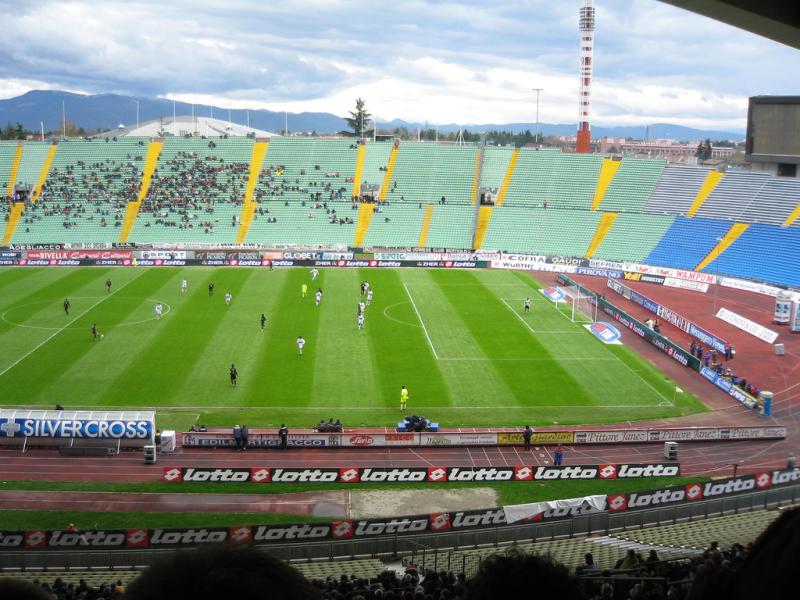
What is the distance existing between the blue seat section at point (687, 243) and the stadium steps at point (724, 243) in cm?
39

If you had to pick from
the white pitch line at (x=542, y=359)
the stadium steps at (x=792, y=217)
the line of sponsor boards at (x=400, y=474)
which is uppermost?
the stadium steps at (x=792, y=217)

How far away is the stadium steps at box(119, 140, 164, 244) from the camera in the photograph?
7909 centimetres

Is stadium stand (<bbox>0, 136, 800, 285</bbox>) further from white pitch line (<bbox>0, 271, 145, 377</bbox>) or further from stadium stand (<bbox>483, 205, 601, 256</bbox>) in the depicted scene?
white pitch line (<bbox>0, 271, 145, 377</bbox>)

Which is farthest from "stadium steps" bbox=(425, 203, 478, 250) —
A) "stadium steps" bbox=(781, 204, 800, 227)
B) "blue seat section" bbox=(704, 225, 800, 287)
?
"stadium steps" bbox=(781, 204, 800, 227)

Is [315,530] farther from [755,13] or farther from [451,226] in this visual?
[451,226]

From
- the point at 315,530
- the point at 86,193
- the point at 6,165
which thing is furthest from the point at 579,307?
the point at 6,165

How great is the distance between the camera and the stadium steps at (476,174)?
86438 mm

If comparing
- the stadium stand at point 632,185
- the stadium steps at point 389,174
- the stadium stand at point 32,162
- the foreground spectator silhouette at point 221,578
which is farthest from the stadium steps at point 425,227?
the foreground spectator silhouette at point 221,578

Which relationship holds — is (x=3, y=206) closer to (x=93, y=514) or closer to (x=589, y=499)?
(x=93, y=514)

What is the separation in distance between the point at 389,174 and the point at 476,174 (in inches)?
382

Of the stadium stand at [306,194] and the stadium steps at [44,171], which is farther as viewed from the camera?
the stadium steps at [44,171]

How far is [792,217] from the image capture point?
68125 mm

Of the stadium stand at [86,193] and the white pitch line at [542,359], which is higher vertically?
the stadium stand at [86,193]

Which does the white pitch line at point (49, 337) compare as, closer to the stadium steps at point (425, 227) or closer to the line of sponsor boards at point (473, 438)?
the line of sponsor boards at point (473, 438)
